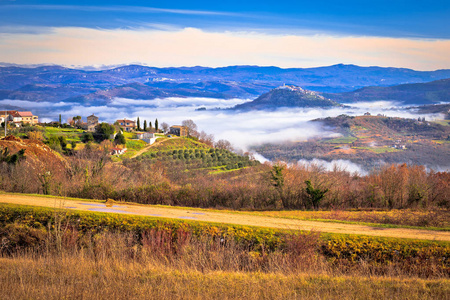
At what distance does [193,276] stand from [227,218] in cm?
581

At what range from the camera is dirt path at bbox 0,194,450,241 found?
13.6 m

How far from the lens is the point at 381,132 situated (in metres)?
163

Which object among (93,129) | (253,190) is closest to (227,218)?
(253,190)

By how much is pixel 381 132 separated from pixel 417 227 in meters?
160

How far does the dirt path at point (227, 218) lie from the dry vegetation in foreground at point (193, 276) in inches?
100

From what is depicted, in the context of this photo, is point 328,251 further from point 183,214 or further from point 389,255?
point 183,214

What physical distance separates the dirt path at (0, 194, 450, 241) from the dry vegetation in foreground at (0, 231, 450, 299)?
8.36ft

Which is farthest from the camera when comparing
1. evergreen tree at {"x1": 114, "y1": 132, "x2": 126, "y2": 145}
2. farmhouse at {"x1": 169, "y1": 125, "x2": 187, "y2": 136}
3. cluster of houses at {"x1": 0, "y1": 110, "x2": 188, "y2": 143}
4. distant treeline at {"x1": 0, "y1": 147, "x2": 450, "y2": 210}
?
farmhouse at {"x1": 169, "y1": 125, "x2": 187, "y2": 136}

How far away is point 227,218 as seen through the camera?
15305mm

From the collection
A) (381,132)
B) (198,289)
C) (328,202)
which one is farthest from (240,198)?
(381,132)

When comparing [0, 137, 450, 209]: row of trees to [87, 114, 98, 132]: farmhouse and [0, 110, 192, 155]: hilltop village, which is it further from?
[87, 114, 98, 132]: farmhouse

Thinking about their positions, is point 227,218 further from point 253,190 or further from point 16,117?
point 16,117

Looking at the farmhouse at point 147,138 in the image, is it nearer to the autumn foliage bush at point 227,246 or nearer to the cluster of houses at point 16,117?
the cluster of houses at point 16,117

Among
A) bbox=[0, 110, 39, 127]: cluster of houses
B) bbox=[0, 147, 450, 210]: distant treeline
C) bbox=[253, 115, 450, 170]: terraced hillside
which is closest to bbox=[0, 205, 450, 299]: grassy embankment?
bbox=[0, 147, 450, 210]: distant treeline
